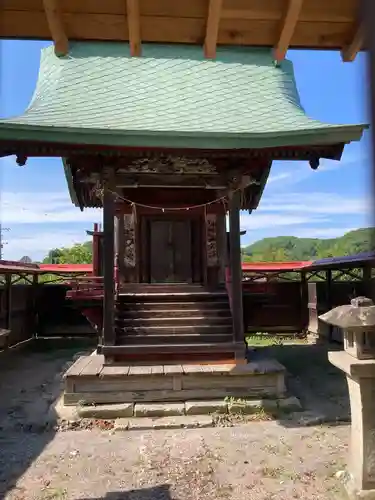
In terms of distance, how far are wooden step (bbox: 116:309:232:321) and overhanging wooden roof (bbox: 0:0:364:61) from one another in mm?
5582

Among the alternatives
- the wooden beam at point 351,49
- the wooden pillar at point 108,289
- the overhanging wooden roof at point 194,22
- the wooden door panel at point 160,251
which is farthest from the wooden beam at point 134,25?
the wooden door panel at point 160,251

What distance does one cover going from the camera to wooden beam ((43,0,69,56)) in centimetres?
282

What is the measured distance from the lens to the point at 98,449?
527 centimetres

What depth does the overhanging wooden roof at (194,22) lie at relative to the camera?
2908 mm

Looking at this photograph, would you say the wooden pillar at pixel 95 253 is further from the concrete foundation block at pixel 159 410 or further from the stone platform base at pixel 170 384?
the concrete foundation block at pixel 159 410

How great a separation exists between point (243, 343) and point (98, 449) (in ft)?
9.93

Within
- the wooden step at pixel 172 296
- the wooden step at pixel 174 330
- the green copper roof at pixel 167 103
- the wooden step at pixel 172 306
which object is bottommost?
the wooden step at pixel 174 330

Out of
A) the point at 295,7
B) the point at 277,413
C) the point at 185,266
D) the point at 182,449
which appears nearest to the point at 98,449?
the point at 182,449

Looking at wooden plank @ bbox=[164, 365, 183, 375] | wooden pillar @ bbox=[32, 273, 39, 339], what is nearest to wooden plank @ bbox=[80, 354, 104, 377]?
wooden plank @ bbox=[164, 365, 183, 375]

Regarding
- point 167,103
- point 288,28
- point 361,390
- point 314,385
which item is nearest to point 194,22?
point 288,28

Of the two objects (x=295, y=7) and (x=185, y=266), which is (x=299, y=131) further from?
(x=185, y=266)

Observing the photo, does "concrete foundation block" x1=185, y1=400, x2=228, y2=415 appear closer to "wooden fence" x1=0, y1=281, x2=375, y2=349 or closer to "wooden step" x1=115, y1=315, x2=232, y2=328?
"wooden step" x1=115, y1=315, x2=232, y2=328

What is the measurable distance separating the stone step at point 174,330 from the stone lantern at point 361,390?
3.55 m

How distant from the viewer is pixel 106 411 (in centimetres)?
635
